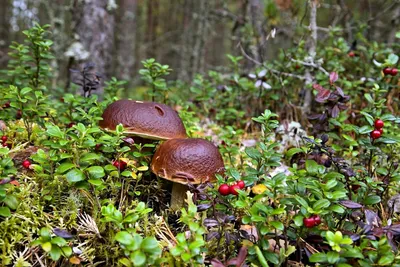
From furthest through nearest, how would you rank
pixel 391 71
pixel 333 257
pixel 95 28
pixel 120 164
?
1. pixel 95 28
2. pixel 391 71
3. pixel 120 164
4. pixel 333 257

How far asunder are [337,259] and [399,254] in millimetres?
427

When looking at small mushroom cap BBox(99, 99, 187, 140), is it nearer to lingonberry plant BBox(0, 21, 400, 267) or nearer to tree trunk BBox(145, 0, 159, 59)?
lingonberry plant BBox(0, 21, 400, 267)

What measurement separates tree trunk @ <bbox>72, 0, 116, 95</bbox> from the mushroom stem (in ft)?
9.91

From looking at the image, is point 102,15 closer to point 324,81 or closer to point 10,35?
point 324,81

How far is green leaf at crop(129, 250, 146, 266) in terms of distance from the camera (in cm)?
135

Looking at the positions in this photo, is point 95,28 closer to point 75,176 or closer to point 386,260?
point 75,176

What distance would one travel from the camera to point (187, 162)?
201 centimetres

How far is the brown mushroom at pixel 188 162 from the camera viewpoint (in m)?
2.01

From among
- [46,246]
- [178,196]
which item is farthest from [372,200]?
[46,246]

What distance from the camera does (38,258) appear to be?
1.71 meters

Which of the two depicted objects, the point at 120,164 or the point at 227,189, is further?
the point at 120,164

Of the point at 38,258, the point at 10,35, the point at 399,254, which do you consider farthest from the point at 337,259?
the point at 10,35

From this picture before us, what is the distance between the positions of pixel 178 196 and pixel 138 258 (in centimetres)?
87

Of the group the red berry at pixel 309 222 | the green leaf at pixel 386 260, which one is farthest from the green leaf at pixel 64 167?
the green leaf at pixel 386 260
